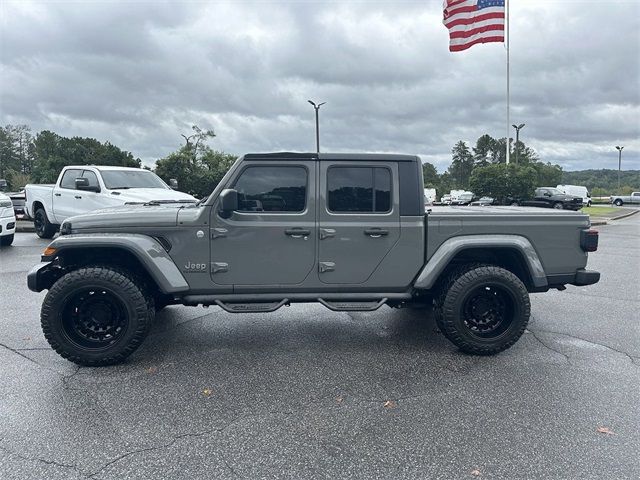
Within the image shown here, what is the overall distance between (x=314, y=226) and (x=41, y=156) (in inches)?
2260

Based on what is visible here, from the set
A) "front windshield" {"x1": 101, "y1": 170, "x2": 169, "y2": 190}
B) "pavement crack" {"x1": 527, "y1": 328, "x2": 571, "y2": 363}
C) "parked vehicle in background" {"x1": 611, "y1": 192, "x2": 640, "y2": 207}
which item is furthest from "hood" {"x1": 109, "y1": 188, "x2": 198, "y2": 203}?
"parked vehicle in background" {"x1": 611, "y1": 192, "x2": 640, "y2": 207}

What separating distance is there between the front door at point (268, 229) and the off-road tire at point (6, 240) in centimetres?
900

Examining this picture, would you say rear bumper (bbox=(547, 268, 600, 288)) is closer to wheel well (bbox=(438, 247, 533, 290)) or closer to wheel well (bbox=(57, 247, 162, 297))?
wheel well (bbox=(438, 247, 533, 290))

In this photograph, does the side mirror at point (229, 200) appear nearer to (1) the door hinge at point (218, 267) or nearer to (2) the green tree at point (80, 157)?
(1) the door hinge at point (218, 267)

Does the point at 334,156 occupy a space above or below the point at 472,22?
below

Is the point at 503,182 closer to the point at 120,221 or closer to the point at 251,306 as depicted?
the point at 251,306

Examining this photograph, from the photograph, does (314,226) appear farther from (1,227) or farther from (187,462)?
(1,227)

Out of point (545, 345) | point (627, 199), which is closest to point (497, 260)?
point (545, 345)

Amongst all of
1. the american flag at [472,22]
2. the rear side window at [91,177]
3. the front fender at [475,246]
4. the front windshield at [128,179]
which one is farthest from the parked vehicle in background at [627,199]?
the front fender at [475,246]

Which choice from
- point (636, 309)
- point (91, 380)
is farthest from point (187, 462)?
point (636, 309)

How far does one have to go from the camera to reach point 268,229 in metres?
4.04

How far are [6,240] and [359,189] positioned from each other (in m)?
10.1

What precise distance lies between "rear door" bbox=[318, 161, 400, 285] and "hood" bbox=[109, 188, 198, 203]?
18.9 ft

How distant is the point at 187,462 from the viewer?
260 cm
